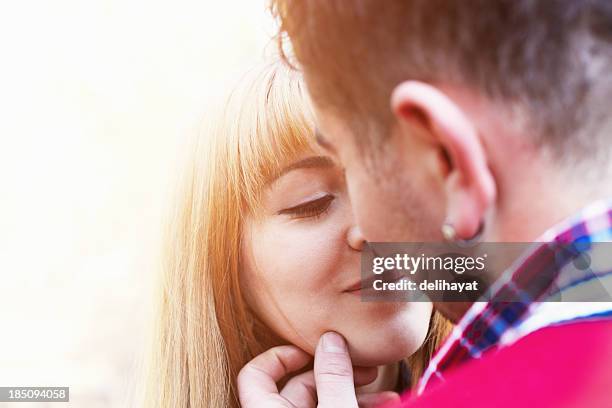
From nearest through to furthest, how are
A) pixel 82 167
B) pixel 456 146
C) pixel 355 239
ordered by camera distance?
1. pixel 456 146
2. pixel 355 239
3. pixel 82 167

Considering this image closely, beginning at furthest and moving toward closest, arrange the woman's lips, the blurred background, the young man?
the blurred background, the woman's lips, the young man

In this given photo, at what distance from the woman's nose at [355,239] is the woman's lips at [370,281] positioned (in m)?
0.04

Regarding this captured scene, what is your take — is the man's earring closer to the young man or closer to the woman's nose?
the young man

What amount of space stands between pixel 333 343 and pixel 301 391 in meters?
0.07

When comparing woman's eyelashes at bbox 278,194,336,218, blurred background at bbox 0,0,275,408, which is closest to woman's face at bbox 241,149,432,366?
woman's eyelashes at bbox 278,194,336,218

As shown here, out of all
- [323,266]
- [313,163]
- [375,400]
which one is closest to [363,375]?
[375,400]

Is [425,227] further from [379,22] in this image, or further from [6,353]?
[6,353]

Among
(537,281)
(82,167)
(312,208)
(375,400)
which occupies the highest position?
(82,167)

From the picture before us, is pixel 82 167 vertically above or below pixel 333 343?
above

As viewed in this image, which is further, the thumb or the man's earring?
the thumb

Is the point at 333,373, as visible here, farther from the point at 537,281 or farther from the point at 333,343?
the point at 537,281

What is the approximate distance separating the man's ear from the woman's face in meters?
0.35

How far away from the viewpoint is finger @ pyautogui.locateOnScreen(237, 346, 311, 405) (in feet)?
2.99

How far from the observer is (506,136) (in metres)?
0.52
